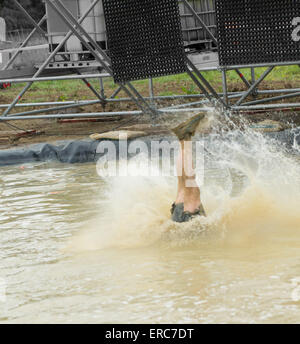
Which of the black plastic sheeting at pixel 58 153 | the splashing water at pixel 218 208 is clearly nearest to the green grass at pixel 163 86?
the black plastic sheeting at pixel 58 153

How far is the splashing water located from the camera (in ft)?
14.3

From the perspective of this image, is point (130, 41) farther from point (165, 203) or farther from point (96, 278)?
point (96, 278)

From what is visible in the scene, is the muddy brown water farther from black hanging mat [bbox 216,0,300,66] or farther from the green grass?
the green grass

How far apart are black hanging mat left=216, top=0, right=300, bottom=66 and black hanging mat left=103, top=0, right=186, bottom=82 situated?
0.48 m

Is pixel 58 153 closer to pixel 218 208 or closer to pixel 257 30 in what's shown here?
pixel 257 30

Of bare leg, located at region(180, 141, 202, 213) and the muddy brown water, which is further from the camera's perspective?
bare leg, located at region(180, 141, 202, 213)

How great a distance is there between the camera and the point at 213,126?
843cm

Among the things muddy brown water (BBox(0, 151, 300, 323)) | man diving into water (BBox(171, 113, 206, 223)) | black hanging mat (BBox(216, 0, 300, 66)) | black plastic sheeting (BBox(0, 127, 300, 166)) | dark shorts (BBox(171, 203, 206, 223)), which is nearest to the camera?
muddy brown water (BBox(0, 151, 300, 323))

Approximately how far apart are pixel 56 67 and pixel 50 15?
0.71 m

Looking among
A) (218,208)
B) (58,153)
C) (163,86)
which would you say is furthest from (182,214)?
(163,86)

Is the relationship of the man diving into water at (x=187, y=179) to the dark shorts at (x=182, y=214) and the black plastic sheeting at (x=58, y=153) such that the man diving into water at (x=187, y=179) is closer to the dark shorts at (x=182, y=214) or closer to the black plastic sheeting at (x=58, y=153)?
the dark shorts at (x=182, y=214)

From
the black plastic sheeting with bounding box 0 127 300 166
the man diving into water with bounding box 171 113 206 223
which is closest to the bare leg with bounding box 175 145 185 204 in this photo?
the man diving into water with bounding box 171 113 206 223

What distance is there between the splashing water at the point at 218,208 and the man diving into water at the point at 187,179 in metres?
0.08

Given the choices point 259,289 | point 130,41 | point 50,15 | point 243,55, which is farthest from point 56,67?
point 259,289
